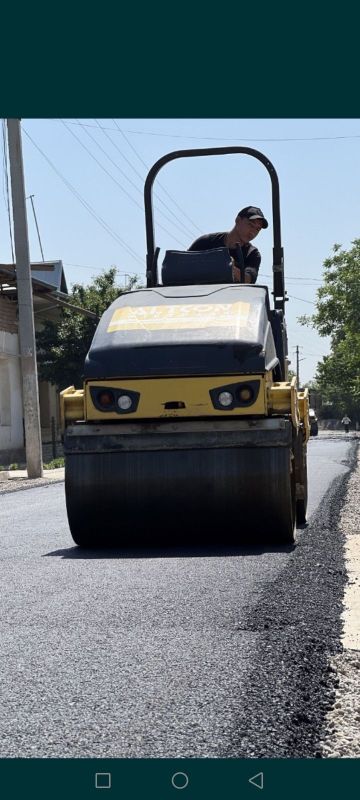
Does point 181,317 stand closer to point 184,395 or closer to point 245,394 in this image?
point 184,395

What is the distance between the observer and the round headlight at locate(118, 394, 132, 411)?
31.0ft

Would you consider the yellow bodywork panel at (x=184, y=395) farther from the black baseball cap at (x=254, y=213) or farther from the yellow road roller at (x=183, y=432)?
the black baseball cap at (x=254, y=213)

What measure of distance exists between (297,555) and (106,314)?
2.54 metres

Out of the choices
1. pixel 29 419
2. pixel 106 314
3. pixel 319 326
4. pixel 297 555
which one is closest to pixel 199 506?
pixel 297 555

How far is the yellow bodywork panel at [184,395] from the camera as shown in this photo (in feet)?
30.4

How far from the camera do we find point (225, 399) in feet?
30.5

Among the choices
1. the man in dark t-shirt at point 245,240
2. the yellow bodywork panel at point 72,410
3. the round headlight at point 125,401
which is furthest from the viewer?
the man in dark t-shirt at point 245,240

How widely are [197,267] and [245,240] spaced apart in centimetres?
77

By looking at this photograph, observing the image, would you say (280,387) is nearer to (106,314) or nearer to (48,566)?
(106,314)

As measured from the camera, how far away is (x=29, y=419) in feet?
81.1

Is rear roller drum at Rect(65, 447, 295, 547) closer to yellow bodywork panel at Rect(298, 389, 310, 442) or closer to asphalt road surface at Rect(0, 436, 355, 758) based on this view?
asphalt road surface at Rect(0, 436, 355, 758)

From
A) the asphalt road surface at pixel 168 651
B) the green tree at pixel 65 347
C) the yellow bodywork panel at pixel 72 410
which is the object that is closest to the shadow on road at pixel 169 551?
the asphalt road surface at pixel 168 651

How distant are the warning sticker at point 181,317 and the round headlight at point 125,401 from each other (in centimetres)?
56

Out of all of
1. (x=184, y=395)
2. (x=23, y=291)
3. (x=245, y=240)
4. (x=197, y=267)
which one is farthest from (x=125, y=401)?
(x=23, y=291)
